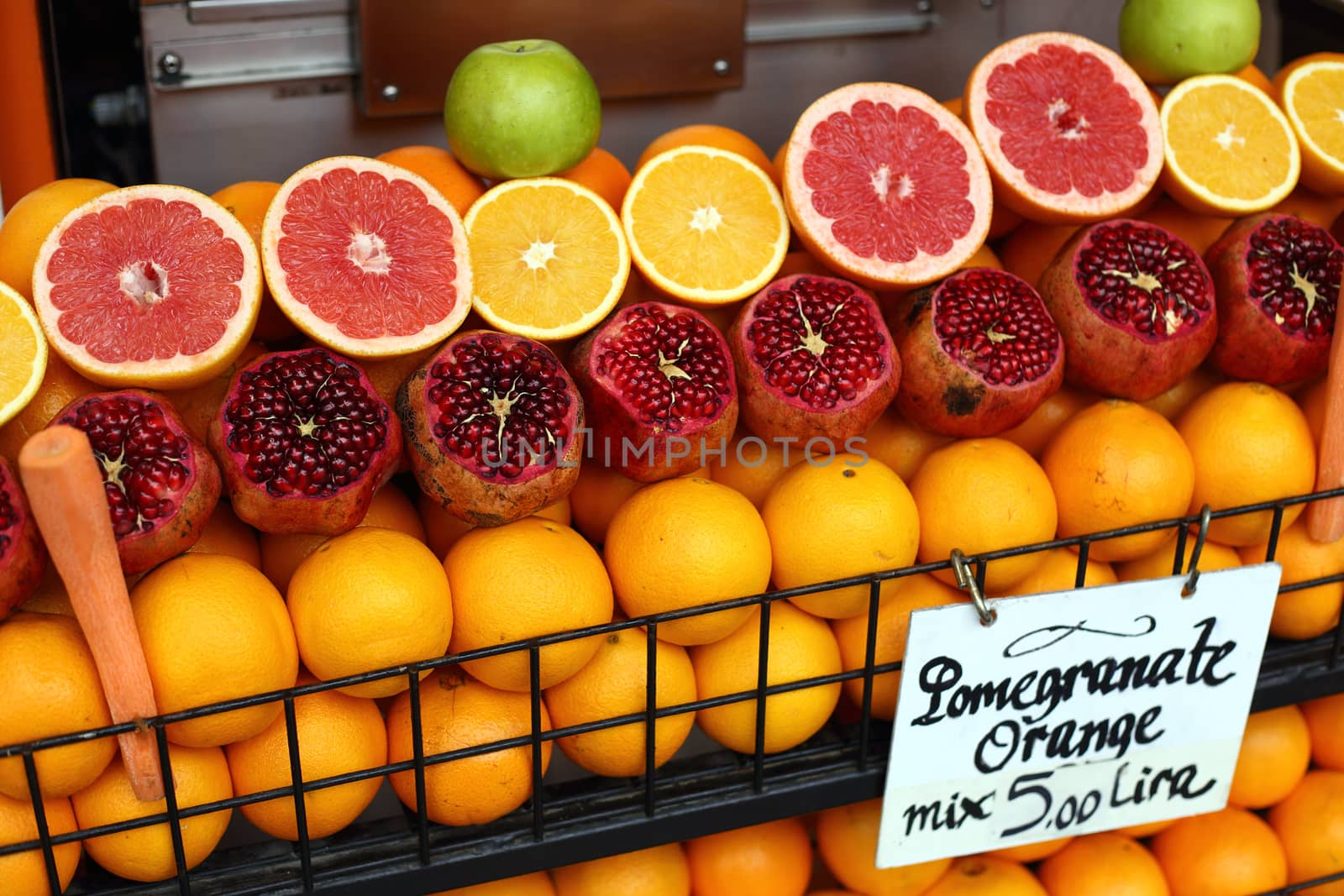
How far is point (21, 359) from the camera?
30.6 inches

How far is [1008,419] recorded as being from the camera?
0.97 m

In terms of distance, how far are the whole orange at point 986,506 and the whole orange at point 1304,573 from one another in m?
0.24

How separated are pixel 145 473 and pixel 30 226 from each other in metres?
0.25

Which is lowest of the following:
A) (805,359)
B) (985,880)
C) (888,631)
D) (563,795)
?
(985,880)

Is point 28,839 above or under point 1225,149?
under

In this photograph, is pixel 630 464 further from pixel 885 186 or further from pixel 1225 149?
pixel 1225 149

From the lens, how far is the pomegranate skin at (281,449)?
79cm

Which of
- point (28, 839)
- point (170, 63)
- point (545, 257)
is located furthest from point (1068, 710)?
point (170, 63)

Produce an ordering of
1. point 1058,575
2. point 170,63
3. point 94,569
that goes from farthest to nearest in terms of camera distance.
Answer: point 170,63, point 1058,575, point 94,569

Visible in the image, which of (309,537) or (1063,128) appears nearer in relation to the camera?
(309,537)

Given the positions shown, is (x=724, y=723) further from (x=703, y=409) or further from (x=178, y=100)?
(x=178, y=100)

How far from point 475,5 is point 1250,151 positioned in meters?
1.02

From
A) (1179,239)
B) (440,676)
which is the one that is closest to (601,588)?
(440,676)

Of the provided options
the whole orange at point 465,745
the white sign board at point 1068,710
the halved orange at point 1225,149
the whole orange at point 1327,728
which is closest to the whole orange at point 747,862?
the white sign board at point 1068,710
